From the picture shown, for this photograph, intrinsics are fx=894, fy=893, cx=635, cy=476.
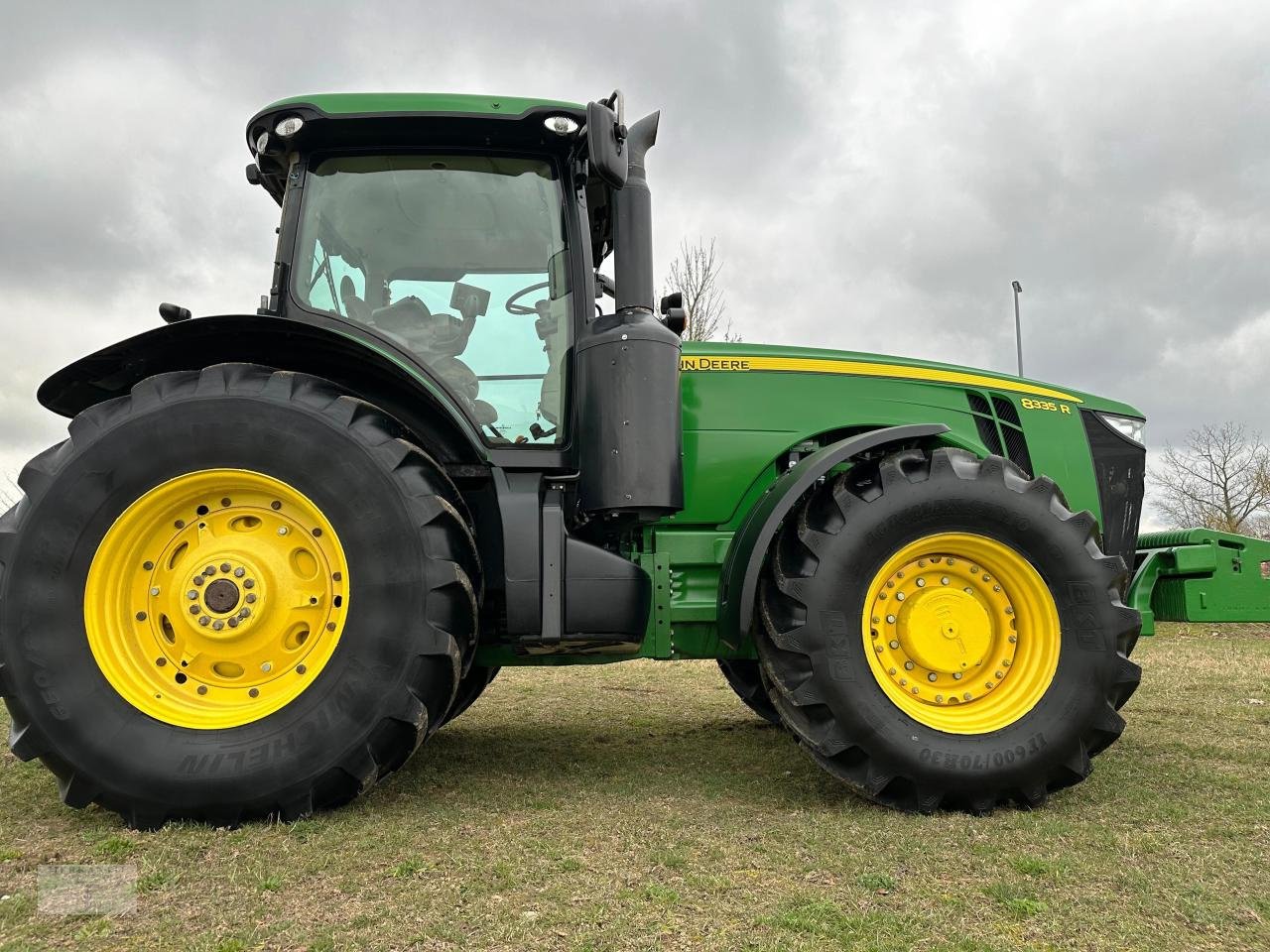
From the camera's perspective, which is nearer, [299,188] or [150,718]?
[150,718]

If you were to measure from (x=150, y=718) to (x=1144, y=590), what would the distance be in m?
3.74

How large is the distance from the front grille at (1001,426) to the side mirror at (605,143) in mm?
2012

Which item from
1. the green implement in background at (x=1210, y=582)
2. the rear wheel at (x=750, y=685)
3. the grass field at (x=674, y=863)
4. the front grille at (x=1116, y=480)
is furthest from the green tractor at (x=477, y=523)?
the rear wheel at (x=750, y=685)

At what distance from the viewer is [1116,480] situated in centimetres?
419

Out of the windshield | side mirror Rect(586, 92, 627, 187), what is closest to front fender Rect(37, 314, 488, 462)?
the windshield

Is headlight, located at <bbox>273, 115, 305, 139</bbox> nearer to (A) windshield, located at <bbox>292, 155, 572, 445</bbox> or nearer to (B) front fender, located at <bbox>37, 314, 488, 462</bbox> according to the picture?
(A) windshield, located at <bbox>292, 155, 572, 445</bbox>

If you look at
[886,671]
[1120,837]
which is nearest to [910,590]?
[886,671]

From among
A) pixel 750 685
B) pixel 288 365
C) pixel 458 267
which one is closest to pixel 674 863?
pixel 750 685

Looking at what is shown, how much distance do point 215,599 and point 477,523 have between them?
927mm

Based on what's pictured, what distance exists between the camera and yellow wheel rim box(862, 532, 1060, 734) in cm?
312

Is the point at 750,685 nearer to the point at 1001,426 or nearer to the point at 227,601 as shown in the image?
the point at 1001,426

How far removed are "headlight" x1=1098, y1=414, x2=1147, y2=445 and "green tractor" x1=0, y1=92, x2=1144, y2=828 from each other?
35.8 inches

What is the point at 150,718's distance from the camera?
278cm

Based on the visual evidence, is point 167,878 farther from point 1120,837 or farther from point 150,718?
point 1120,837
